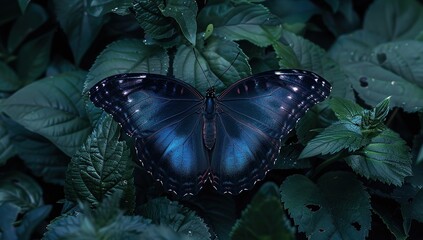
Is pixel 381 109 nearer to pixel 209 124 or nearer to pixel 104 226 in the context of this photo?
pixel 209 124

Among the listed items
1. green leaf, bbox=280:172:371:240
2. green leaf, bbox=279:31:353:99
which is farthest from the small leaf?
green leaf, bbox=279:31:353:99

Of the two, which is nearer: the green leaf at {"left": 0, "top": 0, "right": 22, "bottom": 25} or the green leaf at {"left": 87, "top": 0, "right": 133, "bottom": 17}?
the green leaf at {"left": 87, "top": 0, "right": 133, "bottom": 17}

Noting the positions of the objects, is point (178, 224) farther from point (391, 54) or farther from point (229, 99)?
point (391, 54)

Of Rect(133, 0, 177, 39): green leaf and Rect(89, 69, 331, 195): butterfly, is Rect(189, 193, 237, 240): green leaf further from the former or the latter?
Rect(133, 0, 177, 39): green leaf

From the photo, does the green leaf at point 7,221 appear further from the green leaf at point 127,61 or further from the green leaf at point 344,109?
the green leaf at point 344,109

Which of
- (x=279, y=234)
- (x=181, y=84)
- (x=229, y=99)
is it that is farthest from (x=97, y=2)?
(x=279, y=234)

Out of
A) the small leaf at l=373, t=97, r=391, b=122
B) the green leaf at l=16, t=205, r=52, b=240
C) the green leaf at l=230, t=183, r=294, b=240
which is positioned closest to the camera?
the green leaf at l=230, t=183, r=294, b=240

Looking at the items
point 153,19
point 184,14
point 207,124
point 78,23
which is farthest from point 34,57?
point 207,124
